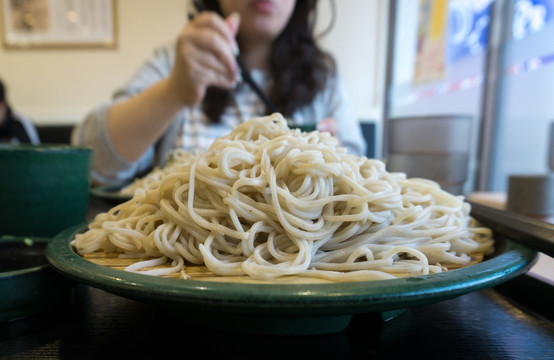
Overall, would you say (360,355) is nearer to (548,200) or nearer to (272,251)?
(272,251)

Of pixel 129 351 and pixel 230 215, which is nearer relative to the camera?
pixel 129 351

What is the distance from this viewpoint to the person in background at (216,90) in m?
1.26

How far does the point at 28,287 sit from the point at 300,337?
30 centimetres

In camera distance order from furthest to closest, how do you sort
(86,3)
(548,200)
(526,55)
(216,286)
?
(86,3) → (526,55) → (548,200) → (216,286)

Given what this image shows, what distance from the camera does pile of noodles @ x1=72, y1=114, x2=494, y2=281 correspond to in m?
0.47

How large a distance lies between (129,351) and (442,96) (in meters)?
2.86

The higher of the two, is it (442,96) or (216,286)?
(442,96)

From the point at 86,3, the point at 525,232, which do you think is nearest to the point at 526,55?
the point at 525,232

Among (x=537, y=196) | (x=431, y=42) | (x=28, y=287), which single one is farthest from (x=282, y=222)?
(x=431, y=42)

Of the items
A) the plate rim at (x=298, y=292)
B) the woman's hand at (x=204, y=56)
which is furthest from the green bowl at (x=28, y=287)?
the woman's hand at (x=204, y=56)

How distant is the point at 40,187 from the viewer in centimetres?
64

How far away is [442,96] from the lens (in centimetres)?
283

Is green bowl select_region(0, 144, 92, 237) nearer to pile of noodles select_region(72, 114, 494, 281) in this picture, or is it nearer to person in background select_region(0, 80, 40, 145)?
pile of noodles select_region(72, 114, 494, 281)

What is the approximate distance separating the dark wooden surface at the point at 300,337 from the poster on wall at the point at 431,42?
2.52 meters
